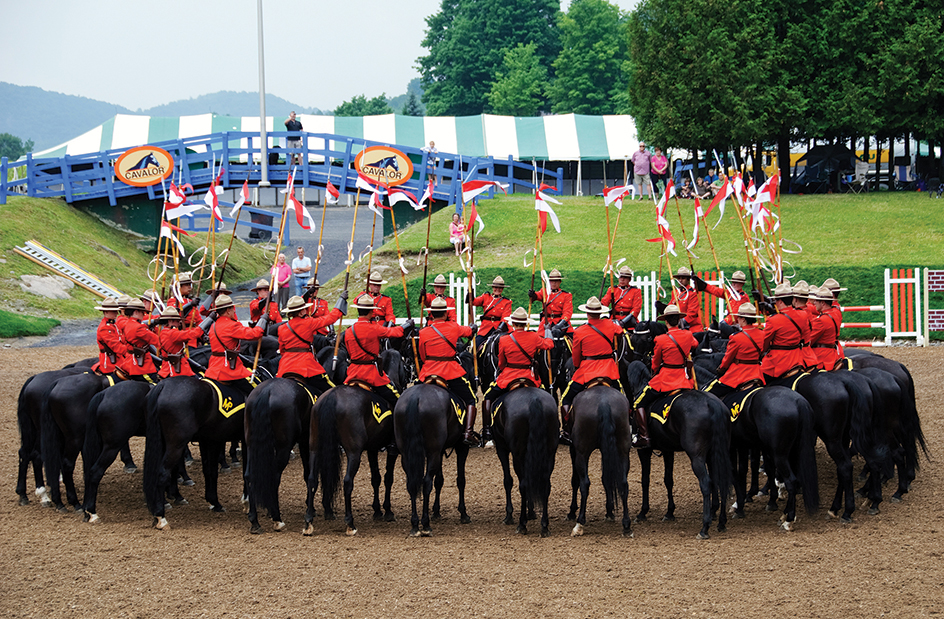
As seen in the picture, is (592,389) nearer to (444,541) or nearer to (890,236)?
(444,541)

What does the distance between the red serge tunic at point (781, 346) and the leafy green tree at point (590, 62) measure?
187 ft

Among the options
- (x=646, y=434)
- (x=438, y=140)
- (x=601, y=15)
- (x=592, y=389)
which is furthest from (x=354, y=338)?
(x=601, y=15)

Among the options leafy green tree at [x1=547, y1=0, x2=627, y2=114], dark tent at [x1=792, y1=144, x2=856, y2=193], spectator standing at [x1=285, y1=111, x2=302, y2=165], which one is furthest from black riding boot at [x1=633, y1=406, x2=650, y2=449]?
leafy green tree at [x1=547, y1=0, x2=627, y2=114]

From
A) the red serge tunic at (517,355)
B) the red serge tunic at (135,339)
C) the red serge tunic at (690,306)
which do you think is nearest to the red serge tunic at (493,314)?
the red serge tunic at (690,306)

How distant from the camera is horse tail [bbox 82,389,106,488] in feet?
35.3


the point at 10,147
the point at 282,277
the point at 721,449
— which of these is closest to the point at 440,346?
the point at 721,449

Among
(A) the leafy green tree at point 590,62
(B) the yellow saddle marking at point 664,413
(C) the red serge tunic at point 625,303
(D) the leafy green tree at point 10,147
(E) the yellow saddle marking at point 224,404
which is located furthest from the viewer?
(D) the leafy green tree at point 10,147

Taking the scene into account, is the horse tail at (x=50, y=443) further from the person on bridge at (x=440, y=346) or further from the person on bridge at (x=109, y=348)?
the person on bridge at (x=440, y=346)

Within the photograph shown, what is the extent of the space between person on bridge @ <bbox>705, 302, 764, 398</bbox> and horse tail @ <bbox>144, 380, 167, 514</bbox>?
6482 mm

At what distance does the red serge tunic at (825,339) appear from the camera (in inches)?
441

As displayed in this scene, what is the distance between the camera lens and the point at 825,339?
11.3 meters

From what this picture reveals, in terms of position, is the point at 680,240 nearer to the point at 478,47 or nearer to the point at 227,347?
the point at 227,347

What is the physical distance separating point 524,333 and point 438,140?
3915 centimetres

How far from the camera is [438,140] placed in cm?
4884
